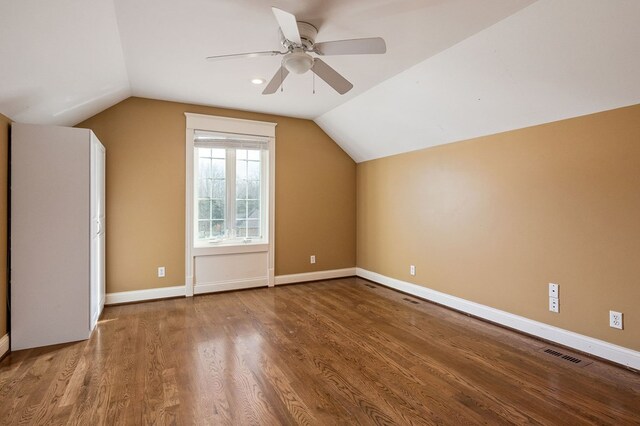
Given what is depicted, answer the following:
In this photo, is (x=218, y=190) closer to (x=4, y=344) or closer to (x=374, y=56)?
(x=4, y=344)

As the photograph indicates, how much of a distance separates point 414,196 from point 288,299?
2128mm

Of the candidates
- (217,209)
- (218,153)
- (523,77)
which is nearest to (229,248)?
(217,209)

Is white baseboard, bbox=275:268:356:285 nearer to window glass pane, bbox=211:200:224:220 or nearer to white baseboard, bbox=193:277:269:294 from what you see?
white baseboard, bbox=193:277:269:294

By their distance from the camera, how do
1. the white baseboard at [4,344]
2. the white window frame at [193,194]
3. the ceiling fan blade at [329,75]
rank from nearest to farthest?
the ceiling fan blade at [329,75], the white baseboard at [4,344], the white window frame at [193,194]

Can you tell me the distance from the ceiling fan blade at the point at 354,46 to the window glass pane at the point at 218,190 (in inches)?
106

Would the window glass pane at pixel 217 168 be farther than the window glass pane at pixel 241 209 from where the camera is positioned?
No

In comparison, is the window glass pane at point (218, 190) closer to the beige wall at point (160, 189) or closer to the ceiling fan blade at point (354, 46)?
the beige wall at point (160, 189)

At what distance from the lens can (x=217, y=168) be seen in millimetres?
4473

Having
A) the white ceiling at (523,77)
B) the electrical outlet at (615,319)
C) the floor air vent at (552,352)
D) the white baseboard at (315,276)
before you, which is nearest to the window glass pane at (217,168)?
the white baseboard at (315,276)

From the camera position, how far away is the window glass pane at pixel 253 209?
4695 millimetres

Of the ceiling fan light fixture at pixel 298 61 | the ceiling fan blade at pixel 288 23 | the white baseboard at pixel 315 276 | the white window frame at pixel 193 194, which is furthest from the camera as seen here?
the white baseboard at pixel 315 276

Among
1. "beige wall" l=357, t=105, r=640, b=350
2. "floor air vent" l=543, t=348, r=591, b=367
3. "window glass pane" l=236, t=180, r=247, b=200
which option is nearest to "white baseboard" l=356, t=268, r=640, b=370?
"beige wall" l=357, t=105, r=640, b=350

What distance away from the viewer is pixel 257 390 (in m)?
2.08

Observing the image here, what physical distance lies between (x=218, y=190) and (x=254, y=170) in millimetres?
598
